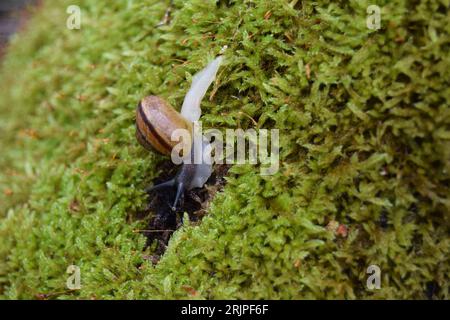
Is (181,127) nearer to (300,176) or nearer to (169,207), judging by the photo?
(169,207)

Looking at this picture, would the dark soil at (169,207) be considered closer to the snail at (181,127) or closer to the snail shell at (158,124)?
the snail at (181,127)

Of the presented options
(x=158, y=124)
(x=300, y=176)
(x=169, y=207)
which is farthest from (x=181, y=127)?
(x=300, y=176)

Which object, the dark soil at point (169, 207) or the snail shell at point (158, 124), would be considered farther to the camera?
the dark soil at point (169, 207)

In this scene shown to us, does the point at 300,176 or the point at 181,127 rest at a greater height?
the point at 181,127

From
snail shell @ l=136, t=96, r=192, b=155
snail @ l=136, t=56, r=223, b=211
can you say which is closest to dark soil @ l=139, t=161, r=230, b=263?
snail @ l=136, t=56, r=223, b=211

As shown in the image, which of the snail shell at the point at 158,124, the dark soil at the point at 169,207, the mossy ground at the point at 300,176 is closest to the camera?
the mossy ground at the point at 300,176

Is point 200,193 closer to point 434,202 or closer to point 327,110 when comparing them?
point 327,110

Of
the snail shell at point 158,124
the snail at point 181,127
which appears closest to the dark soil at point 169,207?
the snail at point 181,127

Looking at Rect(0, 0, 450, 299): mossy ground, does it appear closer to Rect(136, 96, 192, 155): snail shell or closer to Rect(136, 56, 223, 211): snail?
Rect(136, 56, 223, 211): snail
